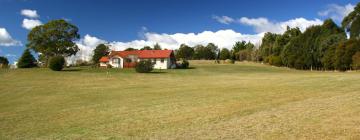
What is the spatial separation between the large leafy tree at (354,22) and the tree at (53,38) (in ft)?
191

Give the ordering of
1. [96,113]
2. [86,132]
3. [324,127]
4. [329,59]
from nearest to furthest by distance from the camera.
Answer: [324,127] < [86,132] < [96,113] < [329,59]

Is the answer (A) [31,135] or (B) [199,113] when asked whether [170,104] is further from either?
(A) [31,135]

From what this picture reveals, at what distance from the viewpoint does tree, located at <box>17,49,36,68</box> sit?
73.6 meters

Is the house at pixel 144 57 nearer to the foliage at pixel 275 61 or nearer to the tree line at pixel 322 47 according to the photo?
the tree line at pixel 322 47

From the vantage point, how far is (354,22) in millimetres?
71438

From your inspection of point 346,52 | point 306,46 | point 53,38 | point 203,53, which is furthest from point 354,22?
point 203,53

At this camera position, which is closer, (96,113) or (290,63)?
(96,113)

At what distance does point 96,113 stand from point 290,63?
7535cm

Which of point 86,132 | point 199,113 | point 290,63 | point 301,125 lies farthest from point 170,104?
point 290,63

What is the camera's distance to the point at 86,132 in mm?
12422

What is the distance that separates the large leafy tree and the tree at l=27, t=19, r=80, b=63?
5825 centimetres

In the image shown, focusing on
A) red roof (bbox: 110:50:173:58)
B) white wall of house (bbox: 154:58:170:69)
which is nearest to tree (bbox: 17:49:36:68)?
red roof (bbox: 110:50:173:58)

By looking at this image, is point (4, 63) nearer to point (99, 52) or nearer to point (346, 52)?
point (99, 52)

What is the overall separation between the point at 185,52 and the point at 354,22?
84.3 m
